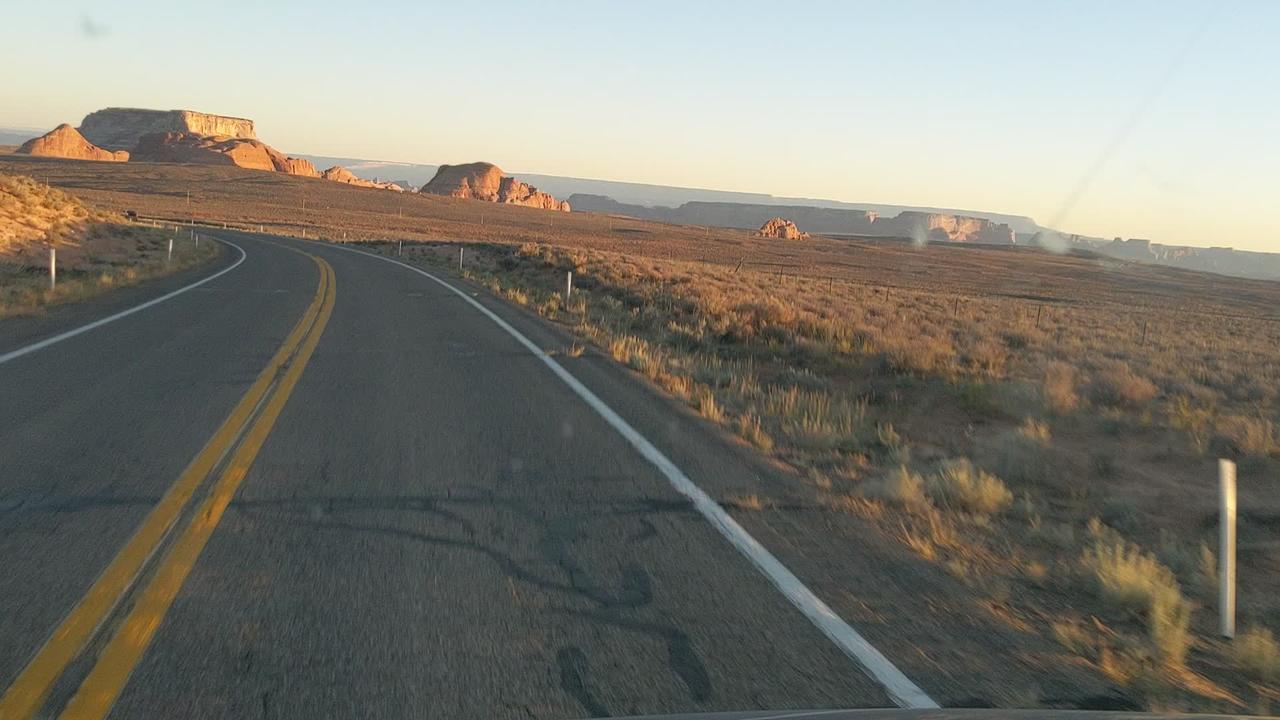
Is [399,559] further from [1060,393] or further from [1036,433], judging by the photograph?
[1060,393]

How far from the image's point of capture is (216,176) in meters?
168

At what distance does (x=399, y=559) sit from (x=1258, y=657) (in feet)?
14.1

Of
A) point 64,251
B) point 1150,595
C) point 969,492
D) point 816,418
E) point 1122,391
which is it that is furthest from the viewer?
point 64,251

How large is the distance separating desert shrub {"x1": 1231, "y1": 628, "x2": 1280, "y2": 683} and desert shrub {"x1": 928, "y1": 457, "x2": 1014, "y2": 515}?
8.67ft

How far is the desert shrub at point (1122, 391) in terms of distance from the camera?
1380 centimetres

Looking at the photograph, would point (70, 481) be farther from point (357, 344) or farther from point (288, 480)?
point (357, 344)

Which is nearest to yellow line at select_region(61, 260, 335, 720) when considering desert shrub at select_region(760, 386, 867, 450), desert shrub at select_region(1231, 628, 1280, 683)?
desert shrub at select_region(1231, 628, 1280, 683)

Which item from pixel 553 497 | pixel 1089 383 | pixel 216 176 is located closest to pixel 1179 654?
pixel 553 497

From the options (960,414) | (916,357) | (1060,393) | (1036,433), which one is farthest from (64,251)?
(1036,433)

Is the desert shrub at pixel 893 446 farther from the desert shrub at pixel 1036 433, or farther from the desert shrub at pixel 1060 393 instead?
the desert shrub at pixel 1060 393

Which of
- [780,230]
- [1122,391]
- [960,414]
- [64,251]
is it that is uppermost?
[780,230]

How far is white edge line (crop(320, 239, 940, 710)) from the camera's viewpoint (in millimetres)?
4109

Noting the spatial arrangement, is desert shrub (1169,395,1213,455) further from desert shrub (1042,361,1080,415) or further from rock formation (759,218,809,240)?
rock formation (759,218,809,240)

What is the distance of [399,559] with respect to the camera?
5.42 meters
